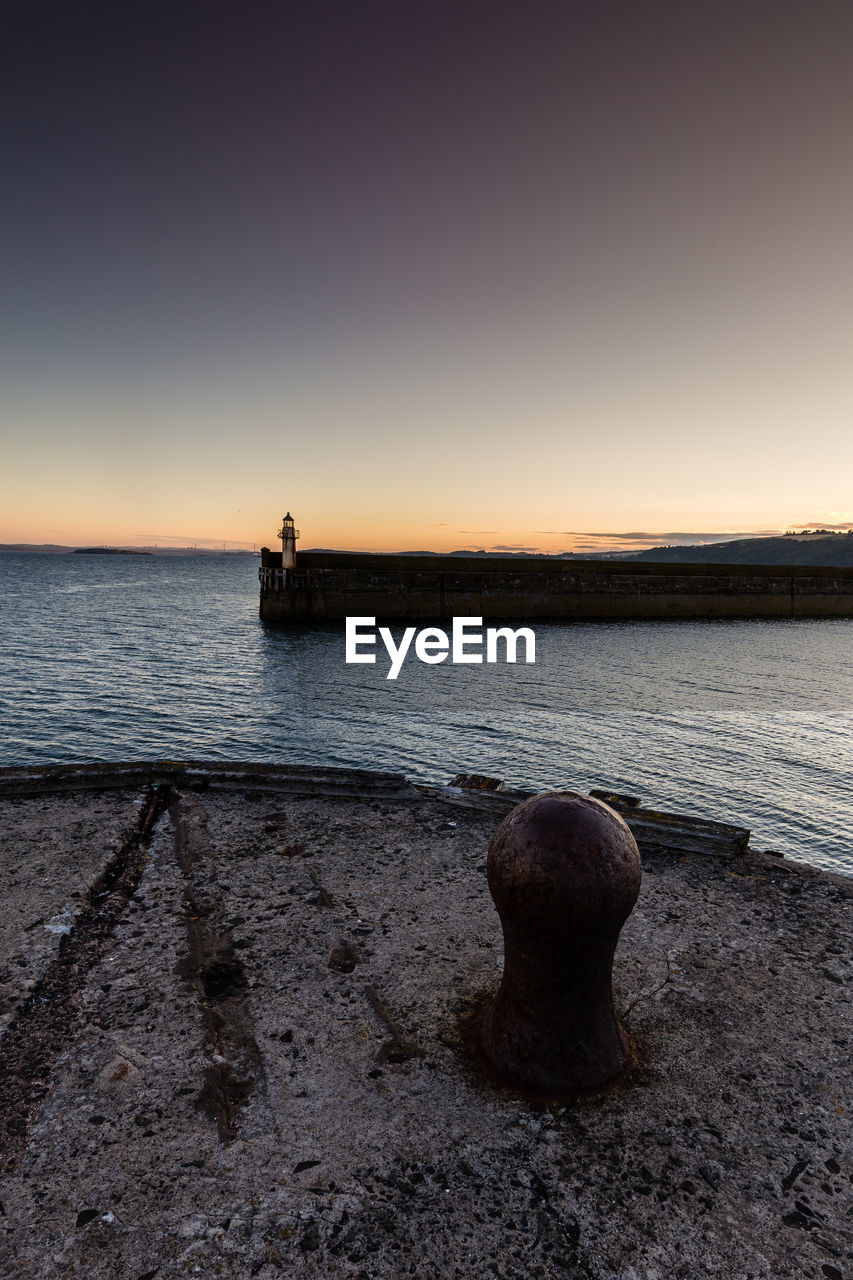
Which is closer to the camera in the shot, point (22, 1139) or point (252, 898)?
point (22, 1139)

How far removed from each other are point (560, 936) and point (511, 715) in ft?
44.3

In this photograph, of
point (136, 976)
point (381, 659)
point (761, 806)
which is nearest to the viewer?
point (136, 976)

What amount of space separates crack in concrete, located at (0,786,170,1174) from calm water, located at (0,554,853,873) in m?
7.73

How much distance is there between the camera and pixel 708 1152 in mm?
2139

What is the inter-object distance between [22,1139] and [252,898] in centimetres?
154

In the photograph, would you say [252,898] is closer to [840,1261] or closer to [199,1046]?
[199,1046]

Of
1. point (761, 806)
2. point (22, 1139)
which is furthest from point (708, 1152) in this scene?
point (761, 806)

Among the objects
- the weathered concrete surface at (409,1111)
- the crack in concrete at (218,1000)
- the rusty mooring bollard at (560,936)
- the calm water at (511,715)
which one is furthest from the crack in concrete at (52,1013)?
the calm water at (511,715)

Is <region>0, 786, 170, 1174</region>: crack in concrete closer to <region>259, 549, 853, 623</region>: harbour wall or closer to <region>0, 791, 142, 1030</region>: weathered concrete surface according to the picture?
<region>0, 791, 142, 1030</region>: weathered concrete surface

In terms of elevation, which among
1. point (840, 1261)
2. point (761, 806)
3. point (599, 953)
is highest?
point (599, 953)

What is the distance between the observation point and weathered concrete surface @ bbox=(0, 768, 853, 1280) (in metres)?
1.83
